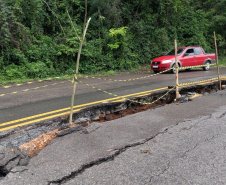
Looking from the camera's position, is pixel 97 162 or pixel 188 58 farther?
pixel 188 58

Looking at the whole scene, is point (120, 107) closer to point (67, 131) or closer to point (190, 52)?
point (67, 131)

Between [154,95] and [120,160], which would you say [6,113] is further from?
[154,95]

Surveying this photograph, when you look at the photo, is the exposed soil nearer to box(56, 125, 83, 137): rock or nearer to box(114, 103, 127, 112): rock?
box(56, 125, 83, 137): rock

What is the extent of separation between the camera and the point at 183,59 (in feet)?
43.1

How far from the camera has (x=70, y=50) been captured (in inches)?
485

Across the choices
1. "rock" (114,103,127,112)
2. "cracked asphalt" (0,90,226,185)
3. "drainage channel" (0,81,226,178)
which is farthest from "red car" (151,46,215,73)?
"cracked asphalt" (0,90,226,185)

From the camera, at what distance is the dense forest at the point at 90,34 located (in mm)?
11129

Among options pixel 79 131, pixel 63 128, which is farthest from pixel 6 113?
pixel 79 131

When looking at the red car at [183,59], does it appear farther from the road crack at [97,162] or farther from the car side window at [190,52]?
the road crack at [97,162]

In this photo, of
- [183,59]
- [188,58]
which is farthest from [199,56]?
[183,59]

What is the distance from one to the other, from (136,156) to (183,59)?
11.5 metres

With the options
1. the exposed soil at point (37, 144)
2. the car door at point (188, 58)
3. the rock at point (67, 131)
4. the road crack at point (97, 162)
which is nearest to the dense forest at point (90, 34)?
the car door at point (188, 58)

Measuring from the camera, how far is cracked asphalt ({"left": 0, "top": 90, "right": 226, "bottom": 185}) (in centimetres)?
251

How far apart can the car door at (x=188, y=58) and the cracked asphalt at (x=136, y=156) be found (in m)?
9.32
